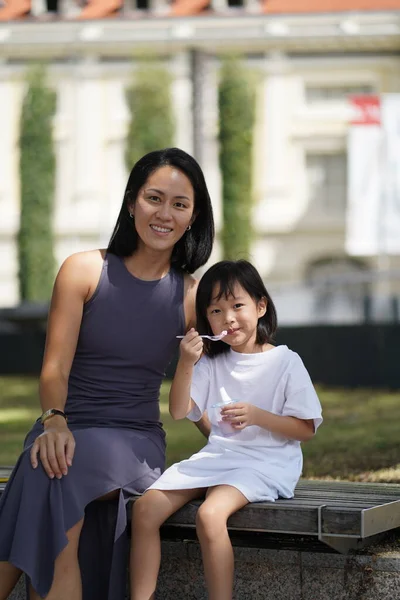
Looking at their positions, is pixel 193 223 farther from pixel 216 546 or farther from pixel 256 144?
pixel 256 144

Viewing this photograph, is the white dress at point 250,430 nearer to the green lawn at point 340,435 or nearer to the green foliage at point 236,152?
the green lawn at point 340,435

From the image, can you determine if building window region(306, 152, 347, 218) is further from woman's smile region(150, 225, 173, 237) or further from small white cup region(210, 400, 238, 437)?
small white cup region(210, 400, 238, 437)

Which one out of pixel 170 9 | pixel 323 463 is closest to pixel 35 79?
pixel 170 9

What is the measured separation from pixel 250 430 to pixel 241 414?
0.11m

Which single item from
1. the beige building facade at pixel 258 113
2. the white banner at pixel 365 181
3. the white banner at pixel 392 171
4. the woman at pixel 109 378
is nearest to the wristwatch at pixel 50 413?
the woman at pixel 109 378

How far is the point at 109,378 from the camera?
3363mm

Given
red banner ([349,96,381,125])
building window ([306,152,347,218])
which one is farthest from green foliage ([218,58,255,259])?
red banner ([349,96,381,125])

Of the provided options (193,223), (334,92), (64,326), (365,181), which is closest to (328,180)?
(334,92)

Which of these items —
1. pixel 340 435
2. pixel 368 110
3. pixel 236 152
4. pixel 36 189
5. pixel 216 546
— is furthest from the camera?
pixel 36 189

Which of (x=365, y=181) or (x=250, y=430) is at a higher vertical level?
(x=250, y=430)

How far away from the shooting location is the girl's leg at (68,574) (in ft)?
9.78

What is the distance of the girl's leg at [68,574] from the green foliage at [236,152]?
81.1 ft

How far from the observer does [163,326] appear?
11.2ft

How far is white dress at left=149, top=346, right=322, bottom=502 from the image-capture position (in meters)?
3.15
